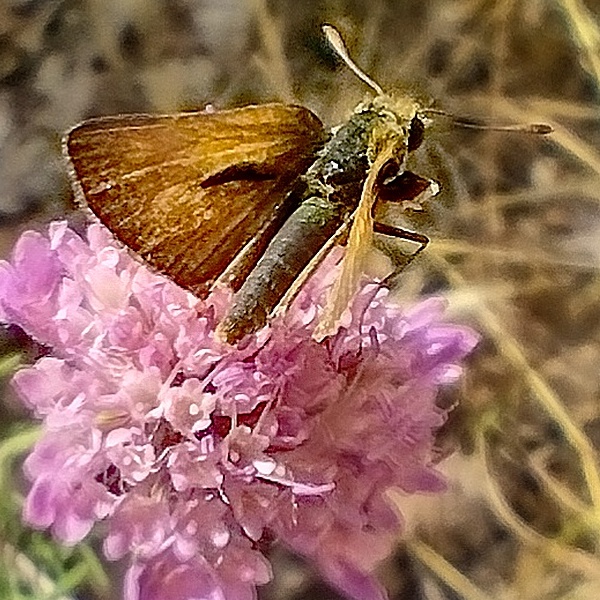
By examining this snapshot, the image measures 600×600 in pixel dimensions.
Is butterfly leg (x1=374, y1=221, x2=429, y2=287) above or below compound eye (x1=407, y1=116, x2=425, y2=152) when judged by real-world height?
below

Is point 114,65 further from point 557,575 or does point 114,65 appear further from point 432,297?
point 557,575

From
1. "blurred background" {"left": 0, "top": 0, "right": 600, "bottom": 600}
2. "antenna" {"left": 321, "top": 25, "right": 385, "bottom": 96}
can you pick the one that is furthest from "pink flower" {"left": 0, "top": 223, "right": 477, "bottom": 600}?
"antenna" {"left": 321, "top": 25, "right": 385, "bottom": 96}

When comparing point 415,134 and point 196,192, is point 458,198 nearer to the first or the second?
point 415,134

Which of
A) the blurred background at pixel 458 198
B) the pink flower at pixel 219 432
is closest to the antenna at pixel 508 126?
the blurred background at pixel 458 198

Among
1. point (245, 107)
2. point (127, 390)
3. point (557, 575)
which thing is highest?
point (245, 107)

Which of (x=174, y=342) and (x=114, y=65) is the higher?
(x=114, y=65)

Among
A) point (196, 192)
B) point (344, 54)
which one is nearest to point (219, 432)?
point (196, 192)

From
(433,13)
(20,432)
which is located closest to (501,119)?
(433,13)

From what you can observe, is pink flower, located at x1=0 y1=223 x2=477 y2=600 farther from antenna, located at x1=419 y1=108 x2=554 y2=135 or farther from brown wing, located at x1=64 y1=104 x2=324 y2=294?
antenna, located at x1=419 y1=108 x2=554 y2=135
